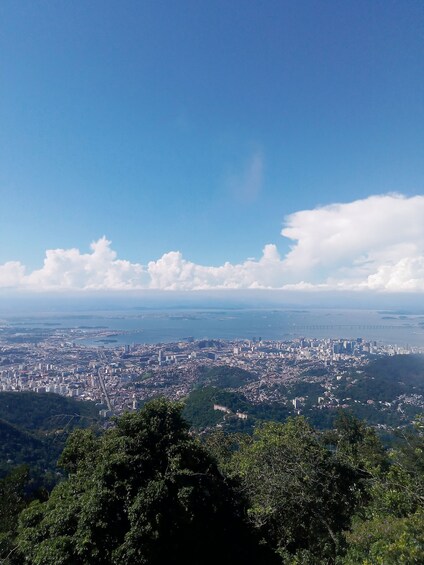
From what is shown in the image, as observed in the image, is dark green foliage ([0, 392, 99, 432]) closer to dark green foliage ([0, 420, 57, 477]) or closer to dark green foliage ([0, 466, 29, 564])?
dark green foliage ([0, 420, 57, 477])

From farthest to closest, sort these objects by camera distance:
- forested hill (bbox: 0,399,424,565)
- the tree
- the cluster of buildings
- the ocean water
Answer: the ocean water
the cluster of buildings
the tree
forested hill (bbox: 0,399,424,565)

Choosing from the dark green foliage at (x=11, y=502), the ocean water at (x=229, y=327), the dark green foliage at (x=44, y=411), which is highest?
the dark green foliage at (x=11, y=502)

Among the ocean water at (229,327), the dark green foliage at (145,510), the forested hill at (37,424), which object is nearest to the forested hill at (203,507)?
the dark green foliage at (145,510)

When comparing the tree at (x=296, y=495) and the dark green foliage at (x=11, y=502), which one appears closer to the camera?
the tree at (x=296, y=495)

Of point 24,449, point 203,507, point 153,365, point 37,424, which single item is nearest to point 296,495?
point 203,507

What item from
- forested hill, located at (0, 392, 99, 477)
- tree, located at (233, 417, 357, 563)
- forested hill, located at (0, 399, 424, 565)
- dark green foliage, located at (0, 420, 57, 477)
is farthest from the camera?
forested hill, located at (0, 392, 99, 477)

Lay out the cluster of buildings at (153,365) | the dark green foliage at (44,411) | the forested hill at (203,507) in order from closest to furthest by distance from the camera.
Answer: the forested hill at (203,507), the dark green foliage at (44,411), the cluster of buildings at (153,365)

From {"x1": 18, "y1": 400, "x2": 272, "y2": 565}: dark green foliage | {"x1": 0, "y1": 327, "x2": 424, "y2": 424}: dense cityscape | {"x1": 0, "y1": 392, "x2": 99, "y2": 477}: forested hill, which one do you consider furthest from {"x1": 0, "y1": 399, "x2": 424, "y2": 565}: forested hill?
{"x1": 0, "y1": 327, "x2": 424, "y2": 424}: dense cityscape

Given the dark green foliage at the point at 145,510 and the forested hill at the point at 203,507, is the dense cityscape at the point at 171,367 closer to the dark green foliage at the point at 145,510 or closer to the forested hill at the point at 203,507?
the forested hill at the point at 203,507

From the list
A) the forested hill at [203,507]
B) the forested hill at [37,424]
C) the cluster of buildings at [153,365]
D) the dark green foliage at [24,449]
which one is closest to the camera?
the forested hill at [203,507]
